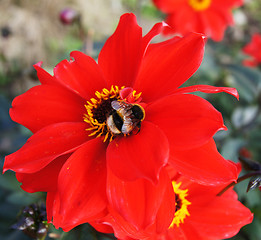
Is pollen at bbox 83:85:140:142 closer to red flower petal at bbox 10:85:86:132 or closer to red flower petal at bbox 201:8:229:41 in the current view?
red flower petal at bbox 10:85:86:132

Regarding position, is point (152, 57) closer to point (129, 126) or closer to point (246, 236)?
point (129, 126)

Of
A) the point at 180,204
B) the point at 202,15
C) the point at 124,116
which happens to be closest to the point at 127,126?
the point at 124,116

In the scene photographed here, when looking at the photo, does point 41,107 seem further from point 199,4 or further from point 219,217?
point 199,4

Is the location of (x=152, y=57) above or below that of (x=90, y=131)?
above

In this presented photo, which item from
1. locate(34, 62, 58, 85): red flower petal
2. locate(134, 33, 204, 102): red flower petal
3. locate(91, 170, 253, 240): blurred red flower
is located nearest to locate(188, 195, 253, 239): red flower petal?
locate(91, 170, 253, 240): blurred red flower

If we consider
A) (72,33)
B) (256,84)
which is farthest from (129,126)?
(72,33)

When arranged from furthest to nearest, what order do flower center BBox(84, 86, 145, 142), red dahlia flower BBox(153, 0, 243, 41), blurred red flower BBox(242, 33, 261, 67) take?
blurred red flower BBox(242, 33, 261, 67)
red dahlia flower BBox(153, 0, 243, 41)
flower center BBox(84, 86, 145, 142)
